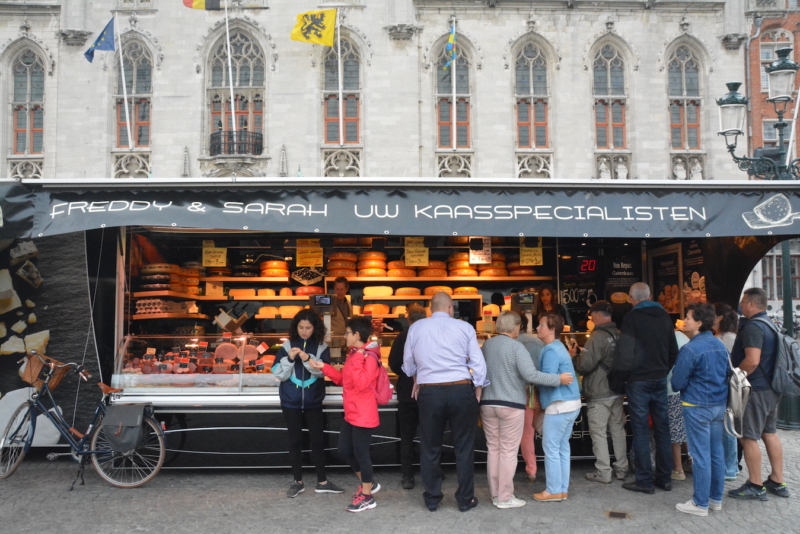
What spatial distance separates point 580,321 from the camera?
10836 mm

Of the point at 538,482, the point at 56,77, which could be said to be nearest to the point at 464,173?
the point at 56,77

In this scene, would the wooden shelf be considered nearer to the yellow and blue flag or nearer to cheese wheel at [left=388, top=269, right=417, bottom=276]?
cheese wheel at [left=388, top=269, right=417, bottom=276]

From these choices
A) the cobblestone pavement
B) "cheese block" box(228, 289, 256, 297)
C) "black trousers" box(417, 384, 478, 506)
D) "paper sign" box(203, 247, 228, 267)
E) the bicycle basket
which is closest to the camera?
the cobblestone pavement

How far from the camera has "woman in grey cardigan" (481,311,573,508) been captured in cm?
544

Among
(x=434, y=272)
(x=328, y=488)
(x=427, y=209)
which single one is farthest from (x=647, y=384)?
(x=434, y=272)

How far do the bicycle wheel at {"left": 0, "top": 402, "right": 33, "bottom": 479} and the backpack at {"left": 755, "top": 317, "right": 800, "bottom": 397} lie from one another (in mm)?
7204

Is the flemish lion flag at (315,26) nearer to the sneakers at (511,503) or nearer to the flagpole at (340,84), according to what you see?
the flagpole at (340,84)

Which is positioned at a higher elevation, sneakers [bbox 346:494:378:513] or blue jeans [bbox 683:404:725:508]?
blue jeans [bbox 683:404:725:508]

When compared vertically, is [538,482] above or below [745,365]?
below

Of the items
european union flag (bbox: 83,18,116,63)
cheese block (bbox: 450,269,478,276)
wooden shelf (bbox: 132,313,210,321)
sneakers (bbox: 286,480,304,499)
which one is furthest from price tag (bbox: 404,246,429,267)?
european union flag (bbox: 83,18,116,63)

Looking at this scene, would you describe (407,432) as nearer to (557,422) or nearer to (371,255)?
(557,422)

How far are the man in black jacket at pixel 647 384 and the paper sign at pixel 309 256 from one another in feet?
15.0

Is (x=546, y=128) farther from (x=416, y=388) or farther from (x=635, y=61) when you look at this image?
(x=416, y=388)

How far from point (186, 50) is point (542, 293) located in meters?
16.4
